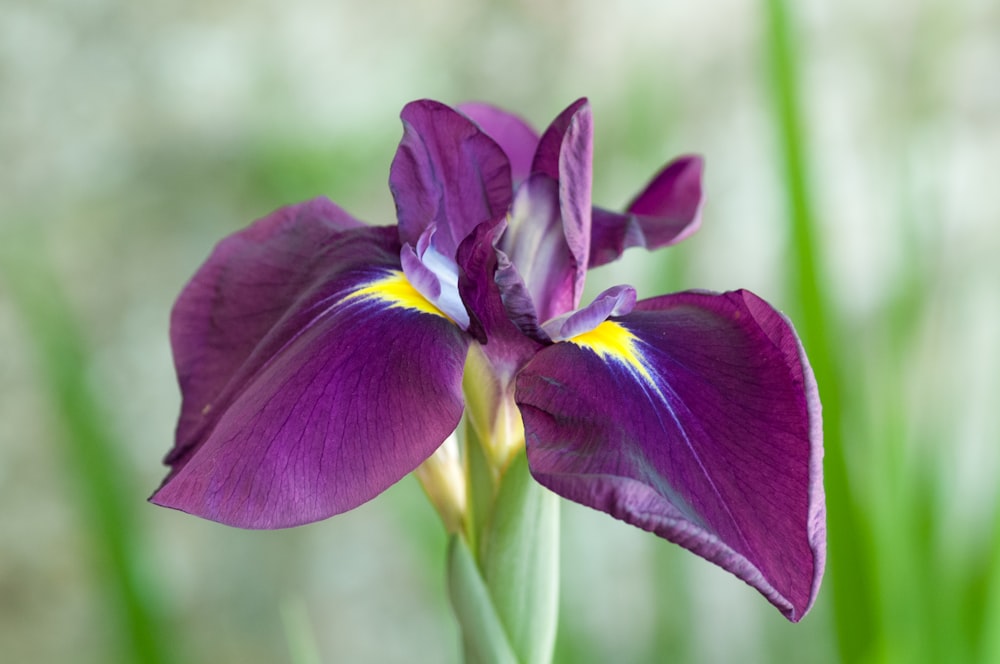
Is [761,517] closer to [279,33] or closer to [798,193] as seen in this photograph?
[798,193]

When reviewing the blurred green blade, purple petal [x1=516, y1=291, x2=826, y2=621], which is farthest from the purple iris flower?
the blurred green blade

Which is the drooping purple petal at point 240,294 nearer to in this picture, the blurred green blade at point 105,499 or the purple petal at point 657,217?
the purple petal at point 657,217

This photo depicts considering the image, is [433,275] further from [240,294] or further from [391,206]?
[391,206]

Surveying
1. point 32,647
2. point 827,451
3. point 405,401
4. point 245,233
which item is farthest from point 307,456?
point 32,647

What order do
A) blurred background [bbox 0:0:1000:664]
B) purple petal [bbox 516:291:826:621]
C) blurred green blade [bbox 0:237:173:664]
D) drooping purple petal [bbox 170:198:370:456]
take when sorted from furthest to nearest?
1. blurred background [bbox 0:0:1000:664]
2. blurred green blade [bbox 0:237:173:664]
3. drooping purple petal [bbox 170:198:370:456]
4. purple petal [bbox 516:291:826:621]

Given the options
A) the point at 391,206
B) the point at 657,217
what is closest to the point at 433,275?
the point at 657,217

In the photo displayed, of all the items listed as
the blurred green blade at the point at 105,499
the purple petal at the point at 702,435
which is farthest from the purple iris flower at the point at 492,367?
the blurred green blade at the point at 105,499

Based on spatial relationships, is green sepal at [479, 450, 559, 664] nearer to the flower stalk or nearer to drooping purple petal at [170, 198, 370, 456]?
the flower stalk
